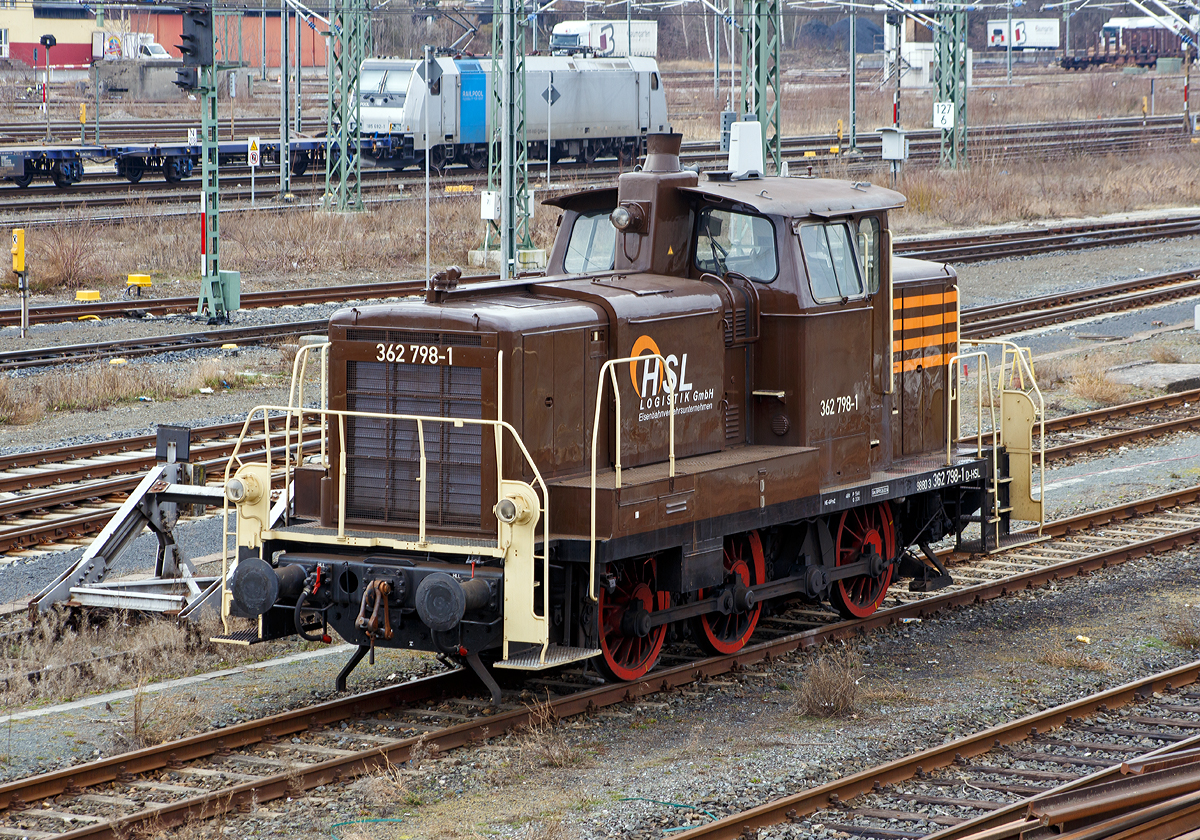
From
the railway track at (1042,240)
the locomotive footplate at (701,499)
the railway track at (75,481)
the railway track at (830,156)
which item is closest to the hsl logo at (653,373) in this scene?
the locomotive footplate at (701,499)

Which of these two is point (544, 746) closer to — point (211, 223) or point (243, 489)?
point (243, 489)

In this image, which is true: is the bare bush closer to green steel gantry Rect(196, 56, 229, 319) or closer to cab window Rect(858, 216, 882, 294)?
green steel gantry Rect(196, 56, 229, 319)

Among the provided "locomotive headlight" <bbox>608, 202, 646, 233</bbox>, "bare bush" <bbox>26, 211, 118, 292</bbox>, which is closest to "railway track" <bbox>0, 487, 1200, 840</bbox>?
"locomotive headlight" <bbox>608, 202, 646, 233</bbox>

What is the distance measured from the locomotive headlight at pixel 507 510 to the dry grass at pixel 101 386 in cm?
1198

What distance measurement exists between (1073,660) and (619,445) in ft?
12.0

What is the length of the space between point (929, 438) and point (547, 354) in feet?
14.2

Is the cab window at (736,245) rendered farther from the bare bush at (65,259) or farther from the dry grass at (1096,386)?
the bare bush at (65,259)

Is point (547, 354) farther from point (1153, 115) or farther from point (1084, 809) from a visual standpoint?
point (1153, 115)

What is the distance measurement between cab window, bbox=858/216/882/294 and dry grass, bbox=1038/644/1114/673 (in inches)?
112

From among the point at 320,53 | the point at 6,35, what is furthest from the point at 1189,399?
the point at 320,53

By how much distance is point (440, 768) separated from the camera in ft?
26.2

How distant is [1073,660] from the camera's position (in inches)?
397

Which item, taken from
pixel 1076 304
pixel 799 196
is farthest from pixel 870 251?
pixel 1076 304

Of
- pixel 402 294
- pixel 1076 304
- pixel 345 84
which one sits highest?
pixel 345 84
